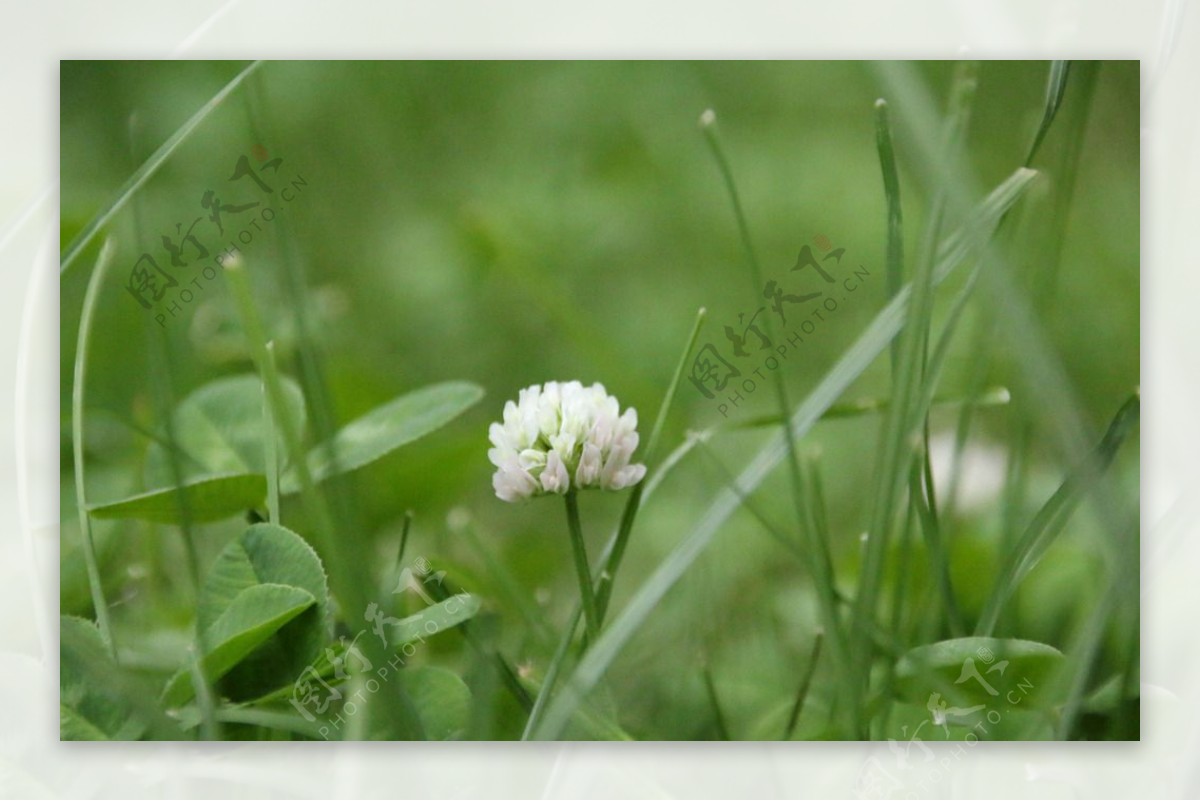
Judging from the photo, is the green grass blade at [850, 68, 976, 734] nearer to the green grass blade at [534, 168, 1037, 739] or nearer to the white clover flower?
the green grass blade at [534, 168, 1037, 739]

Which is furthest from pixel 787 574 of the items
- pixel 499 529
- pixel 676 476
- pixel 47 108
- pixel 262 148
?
pixel 47 108

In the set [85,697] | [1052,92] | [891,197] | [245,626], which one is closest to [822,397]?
[891,197]

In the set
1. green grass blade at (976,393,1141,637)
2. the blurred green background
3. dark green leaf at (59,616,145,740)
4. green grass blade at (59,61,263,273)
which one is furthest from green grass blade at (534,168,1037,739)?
green grass blade at (59,61,263,273)

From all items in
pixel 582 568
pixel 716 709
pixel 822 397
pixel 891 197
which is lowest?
pixel 716 709

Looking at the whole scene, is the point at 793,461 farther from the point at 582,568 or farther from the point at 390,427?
the point at 390,427

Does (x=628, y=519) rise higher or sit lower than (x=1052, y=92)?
lower

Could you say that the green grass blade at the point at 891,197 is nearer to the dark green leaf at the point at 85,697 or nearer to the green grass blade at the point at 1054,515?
the green grass blade at the point at 1054,515
